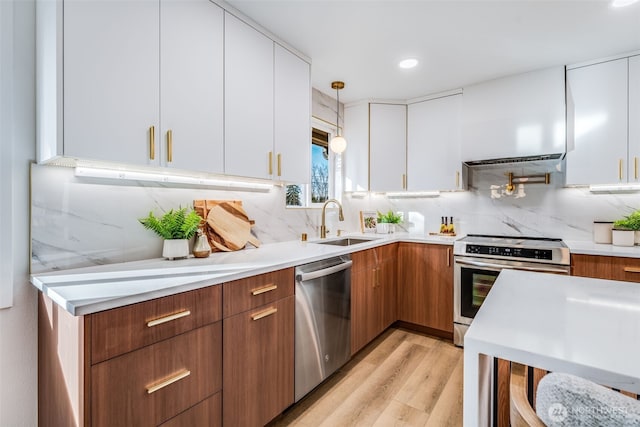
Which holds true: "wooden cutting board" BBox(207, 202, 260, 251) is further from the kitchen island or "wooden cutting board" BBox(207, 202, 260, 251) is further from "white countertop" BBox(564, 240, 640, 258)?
"white countertop" BBox(564, 240, 640, 258)

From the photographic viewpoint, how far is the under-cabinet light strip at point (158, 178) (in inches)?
59.2

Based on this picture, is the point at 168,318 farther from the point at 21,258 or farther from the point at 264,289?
the point at 21,258

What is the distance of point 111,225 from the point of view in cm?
158

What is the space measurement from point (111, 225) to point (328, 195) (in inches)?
90.0

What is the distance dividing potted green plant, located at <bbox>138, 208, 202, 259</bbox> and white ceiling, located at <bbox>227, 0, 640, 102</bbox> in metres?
1.29

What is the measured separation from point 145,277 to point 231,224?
0.88m

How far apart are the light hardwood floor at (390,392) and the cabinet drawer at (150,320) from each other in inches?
36.7

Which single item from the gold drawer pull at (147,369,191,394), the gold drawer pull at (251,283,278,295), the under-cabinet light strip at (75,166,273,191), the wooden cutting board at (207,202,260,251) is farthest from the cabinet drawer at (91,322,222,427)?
the under-cabinet light strip at (75,166,273,191)

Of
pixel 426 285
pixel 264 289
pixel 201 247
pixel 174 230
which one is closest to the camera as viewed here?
pixel 264 289

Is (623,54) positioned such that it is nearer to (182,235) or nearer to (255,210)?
(255,210)

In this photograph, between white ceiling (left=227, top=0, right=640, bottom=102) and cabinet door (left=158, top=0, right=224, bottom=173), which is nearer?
cabinet door (left=158, top=0, right=224, bottom=173)

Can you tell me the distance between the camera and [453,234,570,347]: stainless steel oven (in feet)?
7.88

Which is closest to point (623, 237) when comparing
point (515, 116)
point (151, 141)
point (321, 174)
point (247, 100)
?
point (515, 116)

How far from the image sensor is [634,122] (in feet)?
7.64
